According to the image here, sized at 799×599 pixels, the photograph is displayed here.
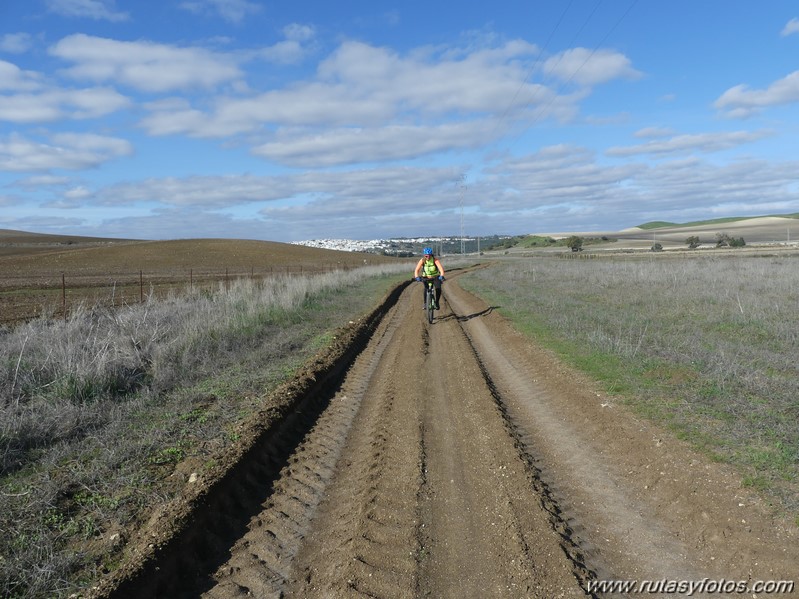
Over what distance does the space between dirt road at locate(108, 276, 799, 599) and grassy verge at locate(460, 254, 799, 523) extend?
0.41 m

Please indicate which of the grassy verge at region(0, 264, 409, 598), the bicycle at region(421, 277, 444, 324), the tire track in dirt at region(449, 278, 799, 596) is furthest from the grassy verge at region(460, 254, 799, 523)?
the grassy verge at region(0, 264, 409, 598)

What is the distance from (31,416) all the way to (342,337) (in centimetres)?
769

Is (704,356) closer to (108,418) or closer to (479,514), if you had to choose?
(479,514)

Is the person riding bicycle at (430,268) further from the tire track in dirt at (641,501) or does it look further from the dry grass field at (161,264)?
the dry grass field at (161,264)

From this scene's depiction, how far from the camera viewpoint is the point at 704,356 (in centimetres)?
969

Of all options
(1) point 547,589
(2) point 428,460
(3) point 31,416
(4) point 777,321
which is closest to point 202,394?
(3) point 31,416

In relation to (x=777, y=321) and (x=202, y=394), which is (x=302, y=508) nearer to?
(x=202, y=394)

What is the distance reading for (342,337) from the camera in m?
13.8

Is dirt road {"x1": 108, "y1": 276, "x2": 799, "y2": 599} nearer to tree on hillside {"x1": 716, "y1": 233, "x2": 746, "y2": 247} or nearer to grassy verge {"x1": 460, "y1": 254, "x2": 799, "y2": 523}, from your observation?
grassy verge {"x1": 460, "y1": 254, "x2": 799, "y2": 523}

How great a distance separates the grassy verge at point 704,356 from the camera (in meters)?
5.67

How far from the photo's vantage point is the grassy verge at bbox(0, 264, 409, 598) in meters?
4.23

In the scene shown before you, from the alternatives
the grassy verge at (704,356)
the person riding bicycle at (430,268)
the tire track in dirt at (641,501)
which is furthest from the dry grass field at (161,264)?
the tire track in dirt at (641,501)

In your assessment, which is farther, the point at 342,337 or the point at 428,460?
the point at 342,337

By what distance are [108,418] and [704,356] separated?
9.08 metres
